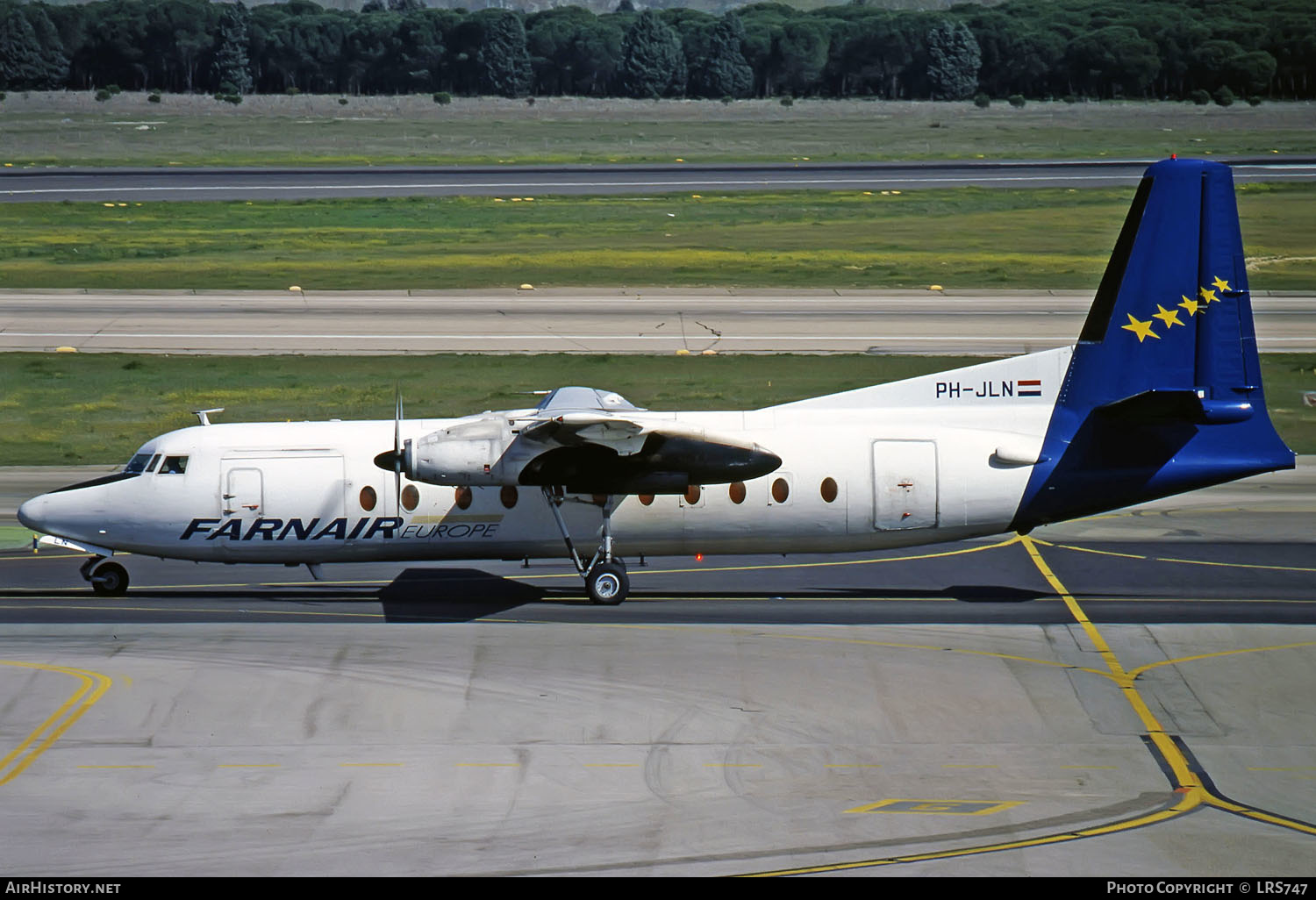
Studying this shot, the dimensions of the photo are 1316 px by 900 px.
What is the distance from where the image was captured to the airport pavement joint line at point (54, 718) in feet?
59.6

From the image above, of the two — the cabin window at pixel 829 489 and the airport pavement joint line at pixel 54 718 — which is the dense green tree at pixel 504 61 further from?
the airport pavement joint line at pixel 54 718

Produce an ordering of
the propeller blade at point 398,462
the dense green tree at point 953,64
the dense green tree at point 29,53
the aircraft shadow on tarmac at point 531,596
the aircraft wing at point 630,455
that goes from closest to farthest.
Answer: the aircraft wing at point 630,455, the propeller blade at point 398,462, the aircraft shadow on tarmac at point 531,596, the dense green tree at point 29,53, the dense green tree at point 953,64

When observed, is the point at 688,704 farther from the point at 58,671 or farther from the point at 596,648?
the point at 58,671

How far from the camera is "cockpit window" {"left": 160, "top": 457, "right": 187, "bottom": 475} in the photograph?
25.9m

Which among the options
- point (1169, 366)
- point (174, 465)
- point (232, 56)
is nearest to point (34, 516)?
point (174, 465)

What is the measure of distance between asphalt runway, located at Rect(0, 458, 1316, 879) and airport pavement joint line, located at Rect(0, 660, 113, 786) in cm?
5

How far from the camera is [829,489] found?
25.4 meters

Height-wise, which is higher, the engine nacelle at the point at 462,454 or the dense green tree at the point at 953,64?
the dense green tree at the point at 953,64

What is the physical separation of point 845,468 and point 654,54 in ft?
534

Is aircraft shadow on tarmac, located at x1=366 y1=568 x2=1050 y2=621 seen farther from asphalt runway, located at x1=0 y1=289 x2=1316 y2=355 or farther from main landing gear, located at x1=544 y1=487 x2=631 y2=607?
asphalt runway, located at x1=0 y1=289 x2=1316 y2=355

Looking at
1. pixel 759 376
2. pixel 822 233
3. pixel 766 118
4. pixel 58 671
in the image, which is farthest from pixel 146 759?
pixel 766 118

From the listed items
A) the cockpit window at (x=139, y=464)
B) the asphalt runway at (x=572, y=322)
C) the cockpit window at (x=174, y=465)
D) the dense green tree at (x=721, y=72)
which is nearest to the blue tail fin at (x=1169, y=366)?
the cockpit window at (x=174, y=465)

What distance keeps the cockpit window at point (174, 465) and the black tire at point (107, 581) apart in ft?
7.56

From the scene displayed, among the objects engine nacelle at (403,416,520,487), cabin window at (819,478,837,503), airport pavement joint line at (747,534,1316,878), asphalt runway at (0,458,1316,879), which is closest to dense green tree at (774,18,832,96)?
asphalt runway at (0,458,1316,879)
